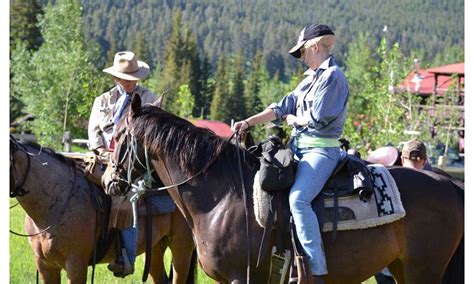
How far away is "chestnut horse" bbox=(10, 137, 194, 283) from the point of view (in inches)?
263

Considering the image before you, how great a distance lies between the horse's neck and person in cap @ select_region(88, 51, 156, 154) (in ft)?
2.07

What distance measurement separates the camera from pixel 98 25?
163 m

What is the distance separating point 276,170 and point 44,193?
2550 millimetres

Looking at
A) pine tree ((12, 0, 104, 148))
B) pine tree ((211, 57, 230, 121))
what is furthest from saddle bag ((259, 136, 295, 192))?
pine tree ((211, 57, 230, 121))

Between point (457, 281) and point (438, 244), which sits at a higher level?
point (438, 244)

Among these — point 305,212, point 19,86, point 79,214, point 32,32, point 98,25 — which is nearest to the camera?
point 305,212

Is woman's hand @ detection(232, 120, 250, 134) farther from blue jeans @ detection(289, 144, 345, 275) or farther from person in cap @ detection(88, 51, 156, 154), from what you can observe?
person in cap @ detection(88, 51, 156, 154)

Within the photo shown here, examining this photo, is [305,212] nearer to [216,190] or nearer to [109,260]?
[216,190]

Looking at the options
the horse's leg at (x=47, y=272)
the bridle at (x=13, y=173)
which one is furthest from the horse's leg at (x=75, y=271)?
the bridle at (x=13, y=173)

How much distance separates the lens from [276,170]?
213 inches

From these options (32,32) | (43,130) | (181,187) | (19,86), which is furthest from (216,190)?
(32,32)

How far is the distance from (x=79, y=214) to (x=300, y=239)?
8.05ft

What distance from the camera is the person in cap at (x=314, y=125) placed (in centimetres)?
546

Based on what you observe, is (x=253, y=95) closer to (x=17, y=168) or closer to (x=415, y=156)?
(x=415, y=156)
